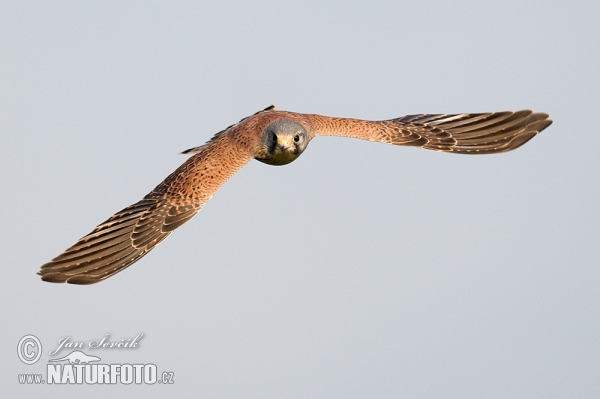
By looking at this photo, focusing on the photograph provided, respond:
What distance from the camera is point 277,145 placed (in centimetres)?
1956

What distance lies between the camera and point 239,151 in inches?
778

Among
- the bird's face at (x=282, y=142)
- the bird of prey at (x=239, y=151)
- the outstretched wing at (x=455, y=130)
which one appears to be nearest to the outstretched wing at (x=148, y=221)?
the bird of prey at (x=239, y=151)

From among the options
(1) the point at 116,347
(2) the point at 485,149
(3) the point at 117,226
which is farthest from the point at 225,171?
(2) the point at 485,149

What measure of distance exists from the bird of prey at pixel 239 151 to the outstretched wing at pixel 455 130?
20mm

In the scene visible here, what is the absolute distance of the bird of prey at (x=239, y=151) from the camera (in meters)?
17.9

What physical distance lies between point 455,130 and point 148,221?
7154 millimetres

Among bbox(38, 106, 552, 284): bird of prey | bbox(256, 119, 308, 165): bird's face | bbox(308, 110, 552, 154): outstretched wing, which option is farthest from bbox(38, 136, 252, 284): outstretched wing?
bbox(308, 110, 552, 154): outstretched wing

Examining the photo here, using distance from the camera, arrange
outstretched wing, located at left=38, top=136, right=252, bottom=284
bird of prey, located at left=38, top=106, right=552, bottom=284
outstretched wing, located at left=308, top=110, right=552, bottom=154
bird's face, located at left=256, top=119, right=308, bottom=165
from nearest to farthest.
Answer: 1. outstretched wing, located at left=38, top=136, right=252, bottom=284
2. bird of prey, located at left=38, top=106, right=552, bottom=284
3. bird's face, located at left=256, top=119, right=308, bottom=165
4. outstretched wing, located at left=308, top=110, right=552, bottom=154

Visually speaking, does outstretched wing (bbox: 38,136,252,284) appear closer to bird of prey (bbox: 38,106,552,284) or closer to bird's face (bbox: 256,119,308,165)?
bird of prey (bbox: 38,106,552,284)

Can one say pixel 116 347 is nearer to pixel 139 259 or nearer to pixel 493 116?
pixel 139 259

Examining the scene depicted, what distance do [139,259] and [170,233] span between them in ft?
2.50

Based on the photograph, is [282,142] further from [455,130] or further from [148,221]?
[455,130]

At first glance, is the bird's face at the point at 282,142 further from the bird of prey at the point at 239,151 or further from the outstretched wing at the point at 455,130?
the outstretched wing at the point at 455,130

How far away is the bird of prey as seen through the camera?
17.9 meters
